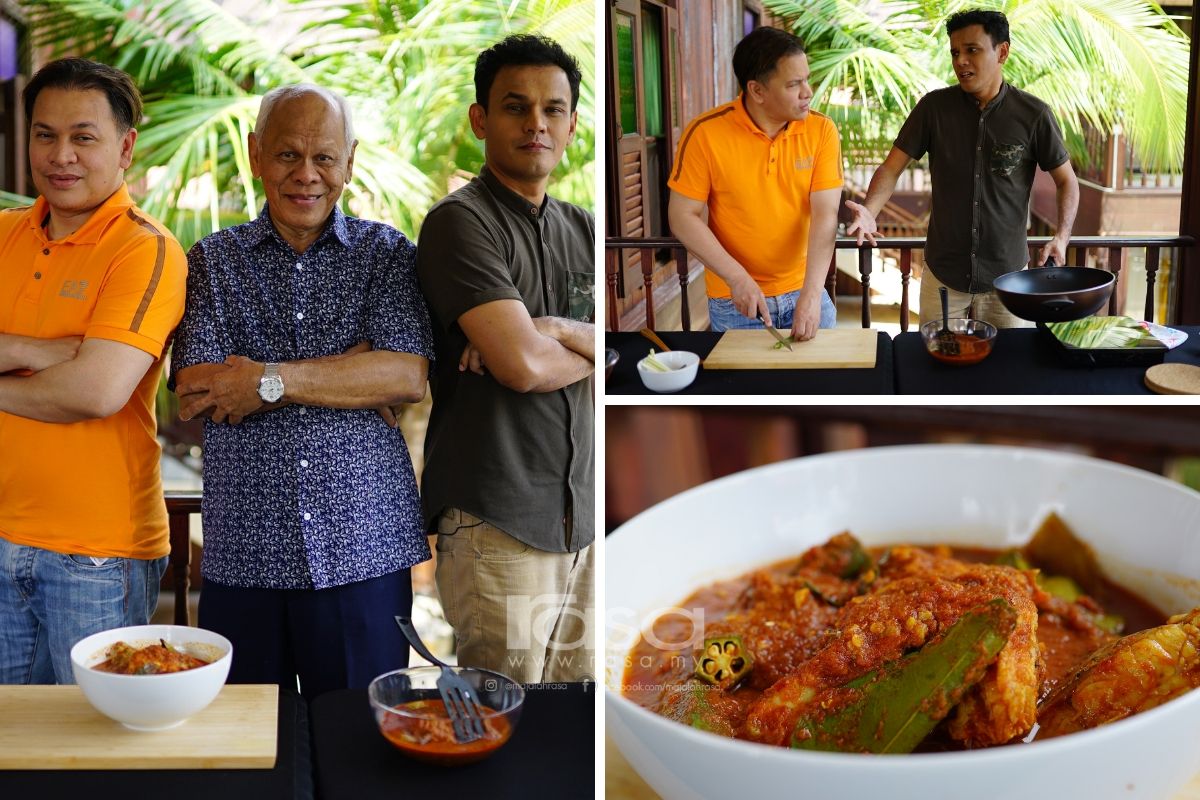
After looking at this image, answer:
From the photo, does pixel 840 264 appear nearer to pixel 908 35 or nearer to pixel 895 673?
pixel 908 35

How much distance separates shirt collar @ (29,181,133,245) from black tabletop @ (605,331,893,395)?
0.85 m

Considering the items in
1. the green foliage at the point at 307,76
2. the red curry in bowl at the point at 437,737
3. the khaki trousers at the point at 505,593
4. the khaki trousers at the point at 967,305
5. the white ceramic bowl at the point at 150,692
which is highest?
the green foliage at the point at 307,76

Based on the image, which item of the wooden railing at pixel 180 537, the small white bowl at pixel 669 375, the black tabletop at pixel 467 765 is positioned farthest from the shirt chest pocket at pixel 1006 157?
the wooden railing at pixel 180 537

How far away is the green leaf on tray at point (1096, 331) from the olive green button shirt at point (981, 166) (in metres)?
0.08

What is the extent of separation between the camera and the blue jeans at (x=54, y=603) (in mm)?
1451

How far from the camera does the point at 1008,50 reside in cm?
89

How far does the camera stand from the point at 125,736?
3.32 ft

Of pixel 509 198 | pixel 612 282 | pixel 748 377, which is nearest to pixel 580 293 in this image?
pixel 509 198

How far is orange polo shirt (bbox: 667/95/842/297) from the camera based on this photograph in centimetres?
93

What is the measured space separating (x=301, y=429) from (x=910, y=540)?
0.93 meters

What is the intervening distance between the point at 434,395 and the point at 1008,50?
37.9 inches

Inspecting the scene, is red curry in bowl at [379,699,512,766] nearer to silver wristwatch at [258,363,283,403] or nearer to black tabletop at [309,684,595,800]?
black tabletop at [309,684,595,800]

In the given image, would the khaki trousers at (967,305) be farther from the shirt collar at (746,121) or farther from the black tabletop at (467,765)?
the black tabletop at (467,765)

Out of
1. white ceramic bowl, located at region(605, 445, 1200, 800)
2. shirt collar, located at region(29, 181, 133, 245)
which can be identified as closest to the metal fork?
white ceramic bowl, located at region(605, 445, 1200, 800)
